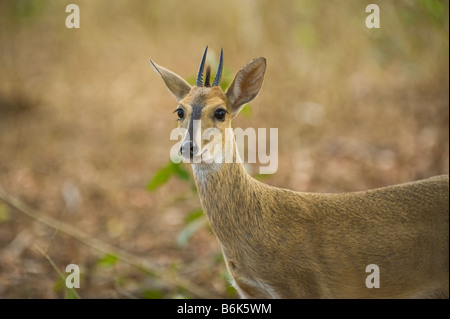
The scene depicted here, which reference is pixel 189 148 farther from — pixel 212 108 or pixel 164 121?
pixel 164 121

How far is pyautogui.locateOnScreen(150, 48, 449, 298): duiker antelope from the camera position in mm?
3203

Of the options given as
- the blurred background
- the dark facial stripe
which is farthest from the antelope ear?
the blurred background

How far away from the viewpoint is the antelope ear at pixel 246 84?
10.2 ft

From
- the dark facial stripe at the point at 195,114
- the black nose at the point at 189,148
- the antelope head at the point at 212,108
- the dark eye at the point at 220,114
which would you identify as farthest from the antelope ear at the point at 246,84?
the black nose at the point at 189,148

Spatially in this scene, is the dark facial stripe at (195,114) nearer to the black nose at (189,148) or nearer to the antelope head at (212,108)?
the antelope head at (212,108)

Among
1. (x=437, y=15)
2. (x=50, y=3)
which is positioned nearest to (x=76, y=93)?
(x=50, y=3)

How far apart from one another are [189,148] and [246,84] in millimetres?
622

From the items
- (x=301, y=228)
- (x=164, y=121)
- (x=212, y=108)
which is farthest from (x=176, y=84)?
(x=164, y=121)

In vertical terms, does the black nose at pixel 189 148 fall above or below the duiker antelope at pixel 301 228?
above

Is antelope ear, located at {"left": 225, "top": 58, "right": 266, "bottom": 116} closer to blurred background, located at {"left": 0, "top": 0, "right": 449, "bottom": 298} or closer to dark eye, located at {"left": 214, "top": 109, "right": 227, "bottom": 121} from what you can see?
dark eye, located at {"left": 214, "top": 109, "right": 227, "bottom": 121}

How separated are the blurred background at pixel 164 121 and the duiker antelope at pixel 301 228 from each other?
1.06 metres

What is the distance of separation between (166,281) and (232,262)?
6.59ft

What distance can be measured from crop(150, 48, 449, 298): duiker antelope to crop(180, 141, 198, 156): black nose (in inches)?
5.4
